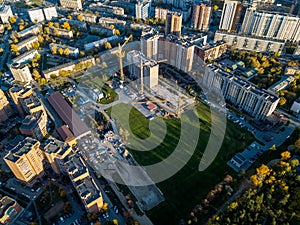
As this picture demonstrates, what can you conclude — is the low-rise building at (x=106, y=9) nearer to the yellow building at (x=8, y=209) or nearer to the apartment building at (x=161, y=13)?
the apartment building at (x=161, y=13)

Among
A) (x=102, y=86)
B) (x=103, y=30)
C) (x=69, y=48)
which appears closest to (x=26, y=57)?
(x=69, y=48)

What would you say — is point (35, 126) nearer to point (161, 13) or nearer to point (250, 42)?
point (250, 42)

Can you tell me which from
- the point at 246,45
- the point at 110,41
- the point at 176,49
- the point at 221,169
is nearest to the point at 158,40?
the point at 176,49

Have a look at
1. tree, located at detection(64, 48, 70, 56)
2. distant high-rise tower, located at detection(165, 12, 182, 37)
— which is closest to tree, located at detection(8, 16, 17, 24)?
tree, located at detection(64, 48, 70, 56)

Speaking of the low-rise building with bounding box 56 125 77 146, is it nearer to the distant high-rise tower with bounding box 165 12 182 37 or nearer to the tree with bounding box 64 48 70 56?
the tree with bounding box 64 48 70 56

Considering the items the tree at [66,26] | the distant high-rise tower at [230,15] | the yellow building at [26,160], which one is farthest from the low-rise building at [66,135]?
the distant high-rise tower at [230,15]

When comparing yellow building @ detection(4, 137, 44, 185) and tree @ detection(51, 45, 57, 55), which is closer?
yellow building @ detection(4, 137, 44, 185)
